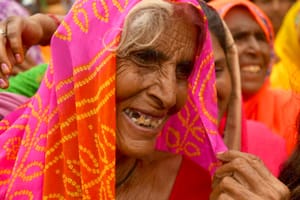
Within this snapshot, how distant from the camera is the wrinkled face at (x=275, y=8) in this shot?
6.92 meters

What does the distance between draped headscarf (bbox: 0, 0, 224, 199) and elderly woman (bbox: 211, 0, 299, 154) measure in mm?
1803

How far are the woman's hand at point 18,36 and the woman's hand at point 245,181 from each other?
2.66 feet

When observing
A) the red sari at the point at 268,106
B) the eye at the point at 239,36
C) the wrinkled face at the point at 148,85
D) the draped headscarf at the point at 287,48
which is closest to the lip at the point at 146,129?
the wrinkled face at the point at 148,85

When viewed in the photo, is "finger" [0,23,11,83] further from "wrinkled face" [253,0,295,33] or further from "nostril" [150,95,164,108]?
"wrinkled face" [253,0,295,33]

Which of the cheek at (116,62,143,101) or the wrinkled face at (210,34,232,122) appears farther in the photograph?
the wrinkled face at (210,34,232,122)

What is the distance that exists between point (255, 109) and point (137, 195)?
2.32 m

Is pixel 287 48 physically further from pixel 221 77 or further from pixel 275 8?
pixel 221 77

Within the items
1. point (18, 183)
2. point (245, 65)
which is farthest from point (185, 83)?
point (245, 65)

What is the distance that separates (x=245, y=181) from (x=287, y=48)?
3.91 metres

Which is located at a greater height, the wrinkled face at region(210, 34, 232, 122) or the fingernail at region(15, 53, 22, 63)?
the fingernail at region(15, 53, 22, 63)

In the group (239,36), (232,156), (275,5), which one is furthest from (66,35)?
(275,5)

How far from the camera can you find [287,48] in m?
6.73

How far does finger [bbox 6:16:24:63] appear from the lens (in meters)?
3.20

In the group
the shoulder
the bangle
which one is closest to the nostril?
the shoulder
